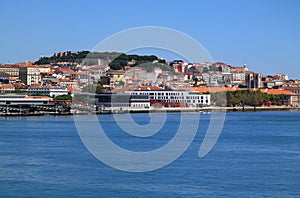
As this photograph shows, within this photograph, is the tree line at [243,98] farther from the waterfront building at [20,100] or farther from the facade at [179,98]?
the waterfront building at [20,100]

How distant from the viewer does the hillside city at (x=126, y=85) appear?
34.6 metres

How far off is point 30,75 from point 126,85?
722 cm

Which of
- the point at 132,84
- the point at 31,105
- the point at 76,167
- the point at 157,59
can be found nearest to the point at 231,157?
the point at 76,167

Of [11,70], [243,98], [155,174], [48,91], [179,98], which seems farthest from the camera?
[11,70]

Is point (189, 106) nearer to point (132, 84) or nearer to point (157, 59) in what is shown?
point (132, 84)

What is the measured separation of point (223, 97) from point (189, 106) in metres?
2.75

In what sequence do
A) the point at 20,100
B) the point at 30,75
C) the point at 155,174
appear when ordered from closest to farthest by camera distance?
the point at 155,174, the point at 20,100, the point at 30,75

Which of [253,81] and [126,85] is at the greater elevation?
[253,81]

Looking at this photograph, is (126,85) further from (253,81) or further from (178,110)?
(253,81)

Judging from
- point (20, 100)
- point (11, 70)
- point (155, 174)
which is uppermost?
point (11, 70)

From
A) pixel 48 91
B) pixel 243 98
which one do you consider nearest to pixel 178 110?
pixel 48 91

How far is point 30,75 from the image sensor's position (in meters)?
48.6

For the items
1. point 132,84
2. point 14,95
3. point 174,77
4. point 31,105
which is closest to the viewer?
point 31,105

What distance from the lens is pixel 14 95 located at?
32531 mm
